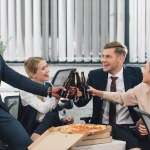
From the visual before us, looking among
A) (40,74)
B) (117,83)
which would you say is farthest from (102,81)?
(40,74)

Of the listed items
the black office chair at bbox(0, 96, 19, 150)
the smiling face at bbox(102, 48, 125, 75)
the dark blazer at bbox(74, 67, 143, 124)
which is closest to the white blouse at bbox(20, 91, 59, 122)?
the black office chair at bbox(0, 96, 19, 150)

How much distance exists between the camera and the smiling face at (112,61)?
3619mm

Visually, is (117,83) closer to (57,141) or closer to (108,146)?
(108,146)

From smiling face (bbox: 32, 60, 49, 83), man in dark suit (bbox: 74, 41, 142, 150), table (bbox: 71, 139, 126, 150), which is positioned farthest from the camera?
smiling face (bbox: 32, 60, 49, 83)

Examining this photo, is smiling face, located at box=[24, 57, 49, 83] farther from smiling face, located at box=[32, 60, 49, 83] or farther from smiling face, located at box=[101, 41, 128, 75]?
smiling face, located at box=[101, 41, 128, 75]

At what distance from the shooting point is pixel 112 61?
11.9 feet

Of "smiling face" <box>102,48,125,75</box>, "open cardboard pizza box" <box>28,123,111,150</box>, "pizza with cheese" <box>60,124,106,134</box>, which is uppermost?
"smiling face" <box>102,48,125,75</box>

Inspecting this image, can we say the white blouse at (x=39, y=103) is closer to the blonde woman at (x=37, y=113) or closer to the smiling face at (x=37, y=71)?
the blonde woman at (x=37, y=113)

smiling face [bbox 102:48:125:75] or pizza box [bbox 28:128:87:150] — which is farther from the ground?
smiling face [bbox 102:48:125:75]

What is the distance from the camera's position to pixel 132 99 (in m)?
3.36

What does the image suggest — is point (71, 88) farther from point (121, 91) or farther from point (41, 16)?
point (41, 16)

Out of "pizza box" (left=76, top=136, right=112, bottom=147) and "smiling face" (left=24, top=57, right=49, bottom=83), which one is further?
"smiling face" (left=24, top=57, right=49, bottom=83)

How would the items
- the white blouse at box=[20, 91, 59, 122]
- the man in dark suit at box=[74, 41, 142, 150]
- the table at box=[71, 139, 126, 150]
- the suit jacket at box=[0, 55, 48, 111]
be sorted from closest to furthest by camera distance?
the table at box=[71, 139, 126, 150] → the suit jacket at box=[0, 55, 48, 111] → the white blouse at box=[20, 91, 59, 122] → the man in dark suit at box=[74, 41, 142, 150]

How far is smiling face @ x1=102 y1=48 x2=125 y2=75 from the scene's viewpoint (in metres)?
3.62
